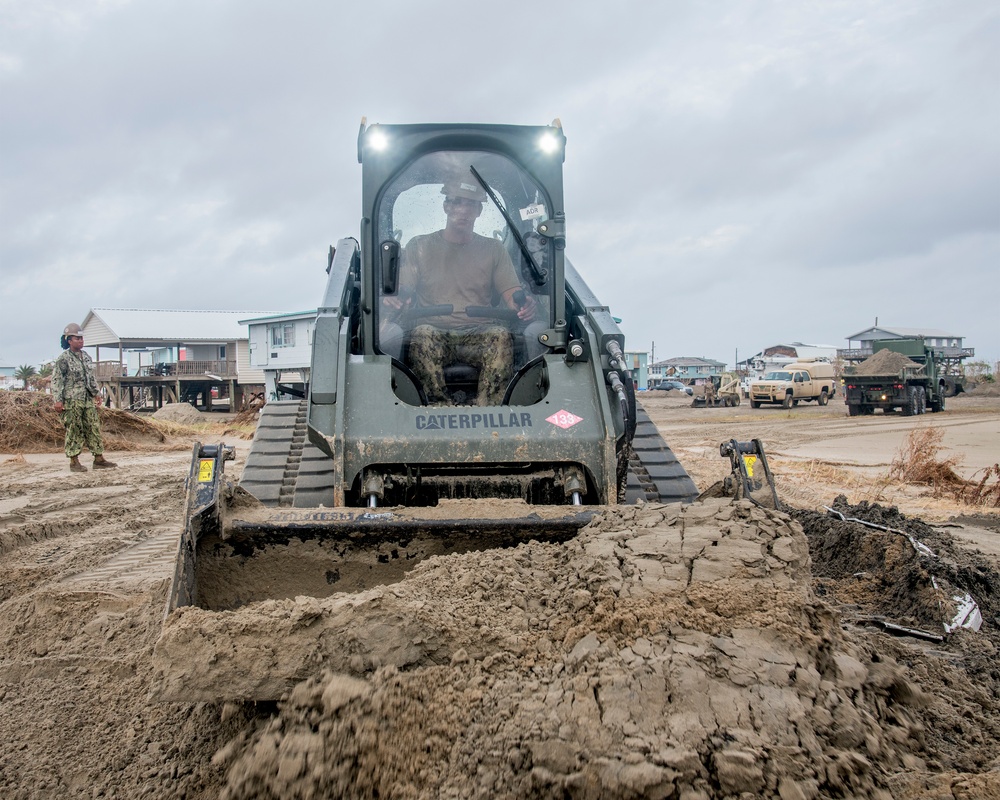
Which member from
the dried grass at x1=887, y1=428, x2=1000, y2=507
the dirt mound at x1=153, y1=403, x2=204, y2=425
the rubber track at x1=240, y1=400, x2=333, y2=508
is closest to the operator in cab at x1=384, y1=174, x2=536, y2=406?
the rubber track at x1=240, y1=400, x2=333, y2=508

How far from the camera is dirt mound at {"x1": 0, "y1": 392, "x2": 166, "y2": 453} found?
1581 centimetres

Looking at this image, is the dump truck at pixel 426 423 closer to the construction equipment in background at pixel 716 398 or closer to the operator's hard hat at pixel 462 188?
the operator's hard hat at pixel 462 188

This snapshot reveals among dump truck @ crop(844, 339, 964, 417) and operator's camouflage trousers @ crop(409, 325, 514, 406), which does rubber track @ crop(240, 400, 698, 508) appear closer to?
operator's camouflage trousers @ crop(409, 325, 514, 406)

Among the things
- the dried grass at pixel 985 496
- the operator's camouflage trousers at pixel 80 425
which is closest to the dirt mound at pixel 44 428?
the operator's camouflage trousers at pixel 80 425

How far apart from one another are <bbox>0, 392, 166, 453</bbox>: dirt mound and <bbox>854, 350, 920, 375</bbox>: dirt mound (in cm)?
2310

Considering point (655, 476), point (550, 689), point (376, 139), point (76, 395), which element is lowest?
point (550, 689)

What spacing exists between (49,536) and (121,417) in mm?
11528

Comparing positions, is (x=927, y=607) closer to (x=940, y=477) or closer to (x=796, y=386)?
(x=940, y=477)

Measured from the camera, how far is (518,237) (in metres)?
4.93

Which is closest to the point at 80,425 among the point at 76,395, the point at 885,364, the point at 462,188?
the point at 76,395

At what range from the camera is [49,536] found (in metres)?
6.89

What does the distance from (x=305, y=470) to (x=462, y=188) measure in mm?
2043

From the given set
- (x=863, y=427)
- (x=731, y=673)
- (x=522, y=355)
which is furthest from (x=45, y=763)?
(x=863, y=427)

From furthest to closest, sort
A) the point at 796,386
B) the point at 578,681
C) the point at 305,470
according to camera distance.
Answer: the point at 796,386 < the point at 305,470 < the point at 578,681
